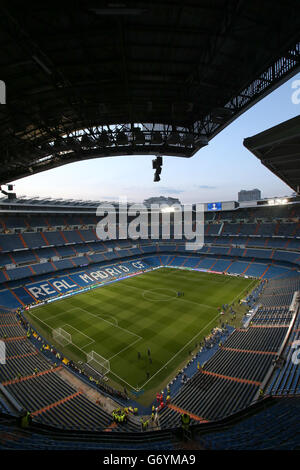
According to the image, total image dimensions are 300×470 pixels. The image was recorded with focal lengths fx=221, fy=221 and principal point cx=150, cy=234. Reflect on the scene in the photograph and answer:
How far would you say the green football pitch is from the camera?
18.2 metres

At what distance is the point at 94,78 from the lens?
7.25 m

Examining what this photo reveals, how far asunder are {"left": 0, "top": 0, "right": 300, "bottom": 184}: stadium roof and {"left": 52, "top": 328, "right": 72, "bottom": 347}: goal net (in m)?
18.0

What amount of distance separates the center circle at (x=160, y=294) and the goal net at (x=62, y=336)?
12.5 meters

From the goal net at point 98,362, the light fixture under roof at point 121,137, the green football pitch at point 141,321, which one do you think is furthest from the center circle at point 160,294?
the light fixture under roof at point 121,137

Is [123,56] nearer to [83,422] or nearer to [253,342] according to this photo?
[83,422]

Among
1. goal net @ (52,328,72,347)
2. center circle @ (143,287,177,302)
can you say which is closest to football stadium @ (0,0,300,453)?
goal net @ (52,328,72,347)

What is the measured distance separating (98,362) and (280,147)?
1980 cm

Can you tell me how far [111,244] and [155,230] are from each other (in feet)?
56.4

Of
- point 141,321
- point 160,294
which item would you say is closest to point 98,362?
point 141,321

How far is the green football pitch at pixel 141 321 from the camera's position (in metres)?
18.2

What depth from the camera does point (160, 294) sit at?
110 ft

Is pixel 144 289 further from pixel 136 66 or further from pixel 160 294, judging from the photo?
pixel 136 66

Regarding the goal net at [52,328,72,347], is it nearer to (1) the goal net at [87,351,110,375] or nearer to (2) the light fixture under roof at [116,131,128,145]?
(1) the goal net at [87,351,110,375]

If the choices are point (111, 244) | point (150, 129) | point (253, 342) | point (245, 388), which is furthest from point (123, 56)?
point (111, 244)
